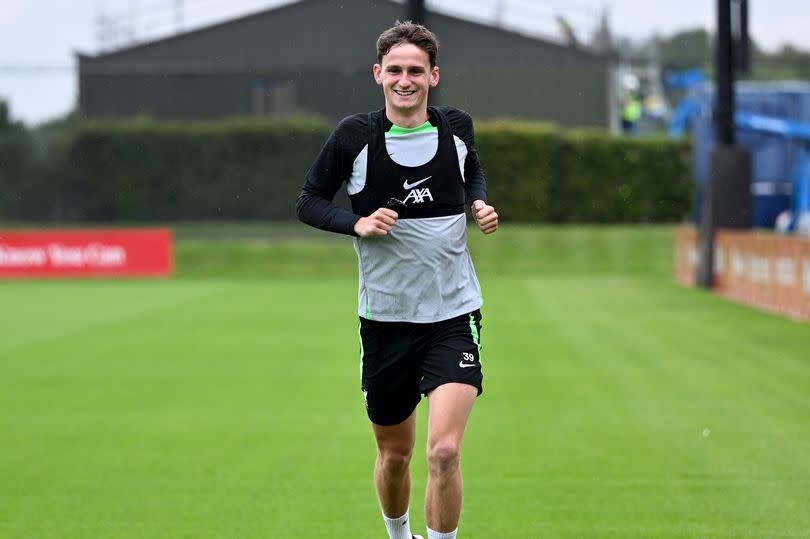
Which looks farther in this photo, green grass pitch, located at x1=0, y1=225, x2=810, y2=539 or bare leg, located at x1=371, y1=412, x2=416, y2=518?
green grass pitch, located at x1=0, y1=225, x2=810, y2=539

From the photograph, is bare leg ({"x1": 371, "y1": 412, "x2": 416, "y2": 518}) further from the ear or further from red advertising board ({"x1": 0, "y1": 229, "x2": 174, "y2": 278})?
red advertising board ({"x1": 0, "y1": 229, "x2": 174, "y2": 278})

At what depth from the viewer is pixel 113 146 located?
121 ft

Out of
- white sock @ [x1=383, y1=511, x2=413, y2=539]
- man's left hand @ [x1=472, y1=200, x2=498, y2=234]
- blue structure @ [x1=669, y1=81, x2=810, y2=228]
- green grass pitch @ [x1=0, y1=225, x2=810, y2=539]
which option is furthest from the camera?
blue structure @ [x1=669, y1=81, x2=810, y2=228]

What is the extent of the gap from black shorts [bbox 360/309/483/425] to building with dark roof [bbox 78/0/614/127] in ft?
98.2

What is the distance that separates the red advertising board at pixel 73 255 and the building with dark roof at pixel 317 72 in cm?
574

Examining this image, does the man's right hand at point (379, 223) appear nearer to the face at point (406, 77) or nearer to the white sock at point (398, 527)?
the face at point (406, 77)

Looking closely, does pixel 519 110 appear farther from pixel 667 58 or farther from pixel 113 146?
pixel 113 146

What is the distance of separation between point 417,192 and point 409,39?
66 centimetres

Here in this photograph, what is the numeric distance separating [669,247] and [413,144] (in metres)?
28.6

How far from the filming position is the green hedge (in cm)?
3597

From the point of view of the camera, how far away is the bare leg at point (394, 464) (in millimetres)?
6270

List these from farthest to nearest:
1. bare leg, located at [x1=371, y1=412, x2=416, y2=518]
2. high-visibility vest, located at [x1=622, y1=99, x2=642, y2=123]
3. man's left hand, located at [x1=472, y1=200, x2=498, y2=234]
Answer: high-visibility vest, located at [x1=622, y1=99, x2=642, y2=123] < bare leg, located at [x1=371, y1=412, x2=416, y2=518] < man's left hand, located at [x1=472, y1=200, x2=498, y2=234]

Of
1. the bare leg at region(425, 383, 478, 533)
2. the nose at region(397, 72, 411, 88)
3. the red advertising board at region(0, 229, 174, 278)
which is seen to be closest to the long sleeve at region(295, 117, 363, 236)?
the nose at region(397, 72, 411, 88)

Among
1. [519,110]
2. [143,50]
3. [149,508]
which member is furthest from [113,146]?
[149,508]
